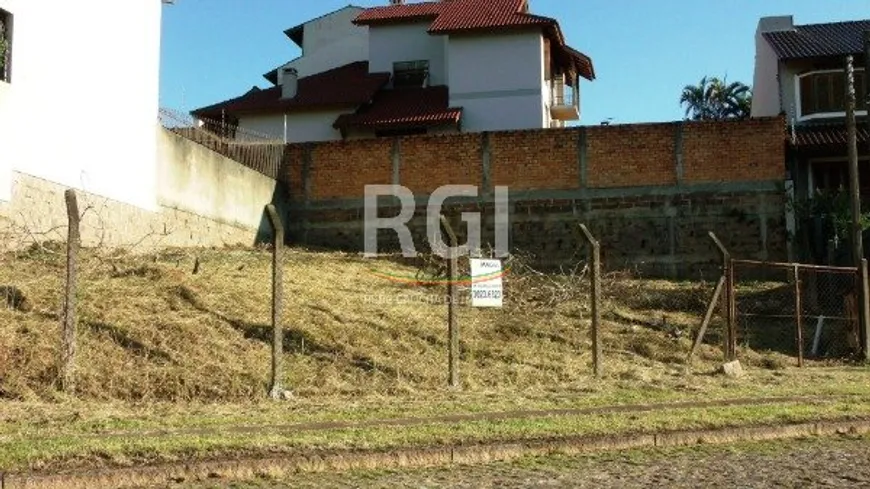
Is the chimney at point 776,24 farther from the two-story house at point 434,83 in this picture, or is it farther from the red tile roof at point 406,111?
the red tile roof at point 406,111

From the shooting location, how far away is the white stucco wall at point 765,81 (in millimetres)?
27625

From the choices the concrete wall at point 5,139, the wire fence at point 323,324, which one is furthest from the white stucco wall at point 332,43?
the concrete wall at point 5,139

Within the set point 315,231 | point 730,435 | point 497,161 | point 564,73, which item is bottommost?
point 730,435

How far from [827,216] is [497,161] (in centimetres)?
767

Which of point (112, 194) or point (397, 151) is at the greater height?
point (397, 151)

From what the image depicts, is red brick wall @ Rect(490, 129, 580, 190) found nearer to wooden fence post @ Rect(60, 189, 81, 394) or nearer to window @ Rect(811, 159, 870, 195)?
window @ Rect(811, 159, 870, 195)

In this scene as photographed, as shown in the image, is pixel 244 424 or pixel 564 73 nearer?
pixel 244 424

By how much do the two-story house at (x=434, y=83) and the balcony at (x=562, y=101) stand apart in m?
0.05

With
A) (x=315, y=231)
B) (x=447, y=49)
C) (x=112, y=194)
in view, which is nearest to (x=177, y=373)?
(x=112, y=194)

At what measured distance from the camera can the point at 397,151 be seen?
72.4 ft

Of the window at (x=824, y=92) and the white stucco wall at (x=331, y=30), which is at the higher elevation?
the white stucco wall at (x=331, y=30)

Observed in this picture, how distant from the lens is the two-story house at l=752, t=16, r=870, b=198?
22.9m

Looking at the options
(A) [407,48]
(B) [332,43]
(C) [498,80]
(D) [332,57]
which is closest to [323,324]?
(C) [498,80]

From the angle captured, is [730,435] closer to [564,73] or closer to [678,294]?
[678,294]
